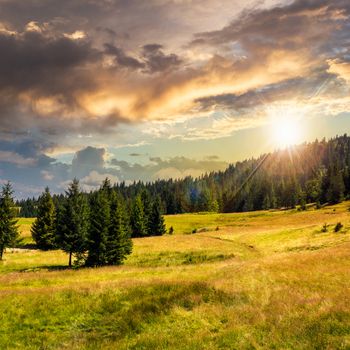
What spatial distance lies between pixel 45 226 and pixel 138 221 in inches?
904

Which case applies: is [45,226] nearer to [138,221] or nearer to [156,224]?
[138,221]

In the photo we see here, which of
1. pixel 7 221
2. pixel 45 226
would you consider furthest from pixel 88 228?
pixel 45 226

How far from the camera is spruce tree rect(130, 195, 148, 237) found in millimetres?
94875

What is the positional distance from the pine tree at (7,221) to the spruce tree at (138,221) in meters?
35.9

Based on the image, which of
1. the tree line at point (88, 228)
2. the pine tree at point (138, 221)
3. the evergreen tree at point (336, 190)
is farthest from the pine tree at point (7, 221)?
the evergreen tree at point (336, 190)

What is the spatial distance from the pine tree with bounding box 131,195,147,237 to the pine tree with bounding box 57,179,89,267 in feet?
130

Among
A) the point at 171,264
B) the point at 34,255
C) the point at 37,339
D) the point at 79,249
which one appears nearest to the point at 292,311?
the point at 37,339

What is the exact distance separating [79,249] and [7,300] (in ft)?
102

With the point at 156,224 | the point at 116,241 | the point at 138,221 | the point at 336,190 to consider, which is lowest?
the point at 116,241

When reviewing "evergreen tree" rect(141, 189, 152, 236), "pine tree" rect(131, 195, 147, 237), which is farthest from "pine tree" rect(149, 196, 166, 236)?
"pine tree" rect(131, 195, 147, 237)

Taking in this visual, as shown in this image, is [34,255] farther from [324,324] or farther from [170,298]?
[324,324]

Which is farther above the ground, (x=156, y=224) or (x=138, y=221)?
(x=138, y=221)

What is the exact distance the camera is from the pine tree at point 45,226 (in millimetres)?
80438

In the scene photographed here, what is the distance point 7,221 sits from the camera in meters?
61.8
